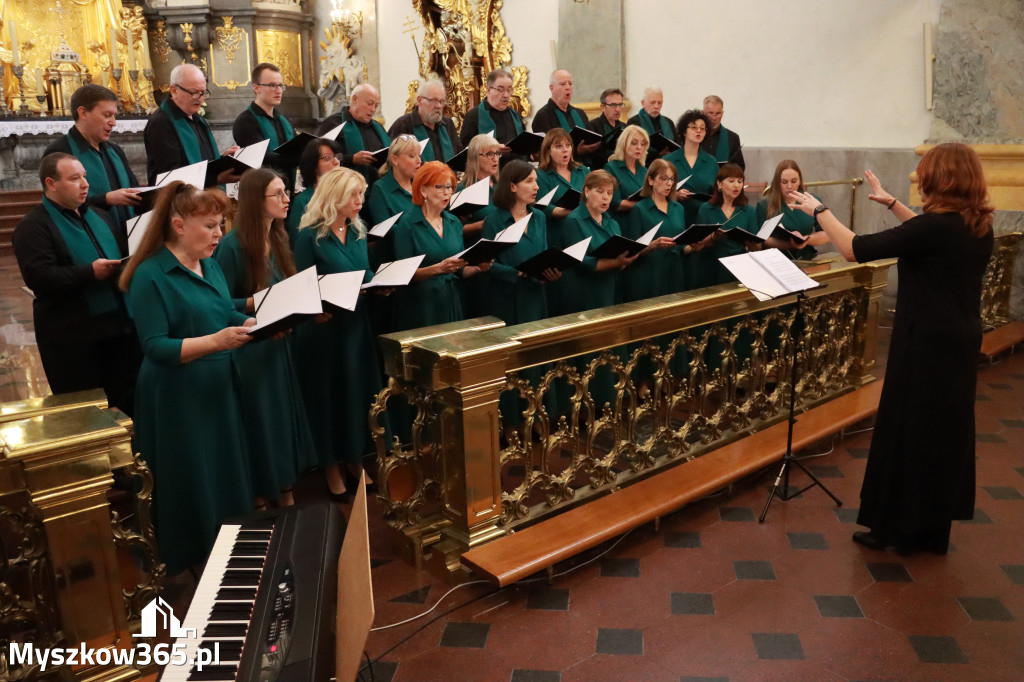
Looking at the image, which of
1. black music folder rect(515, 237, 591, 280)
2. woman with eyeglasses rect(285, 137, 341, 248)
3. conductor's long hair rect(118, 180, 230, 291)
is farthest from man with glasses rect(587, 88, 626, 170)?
conductor's long hair rect(118, 180, 230, 291)

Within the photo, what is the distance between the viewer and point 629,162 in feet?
20.6

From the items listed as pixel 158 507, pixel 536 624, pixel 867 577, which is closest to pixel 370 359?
pixel 158 507

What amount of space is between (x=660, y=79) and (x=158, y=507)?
8.78m

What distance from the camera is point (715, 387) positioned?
4711 mm

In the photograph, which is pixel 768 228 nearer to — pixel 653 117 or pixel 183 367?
pixel 653 117

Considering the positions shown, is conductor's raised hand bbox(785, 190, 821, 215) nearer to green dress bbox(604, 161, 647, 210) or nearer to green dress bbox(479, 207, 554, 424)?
green dress bbox(479, 207, 554, 424)

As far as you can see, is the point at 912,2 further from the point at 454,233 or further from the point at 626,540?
the point at 626,540

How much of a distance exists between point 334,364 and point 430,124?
3.13m

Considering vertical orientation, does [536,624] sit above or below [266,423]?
below

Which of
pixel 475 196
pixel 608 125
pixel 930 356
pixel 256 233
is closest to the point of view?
pixel 930 356

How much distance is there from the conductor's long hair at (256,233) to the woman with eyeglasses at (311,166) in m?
0.84

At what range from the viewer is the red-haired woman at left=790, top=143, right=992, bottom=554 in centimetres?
336

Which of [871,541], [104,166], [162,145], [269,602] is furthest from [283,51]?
[269,602]

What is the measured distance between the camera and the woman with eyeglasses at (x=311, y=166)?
15.7ft
